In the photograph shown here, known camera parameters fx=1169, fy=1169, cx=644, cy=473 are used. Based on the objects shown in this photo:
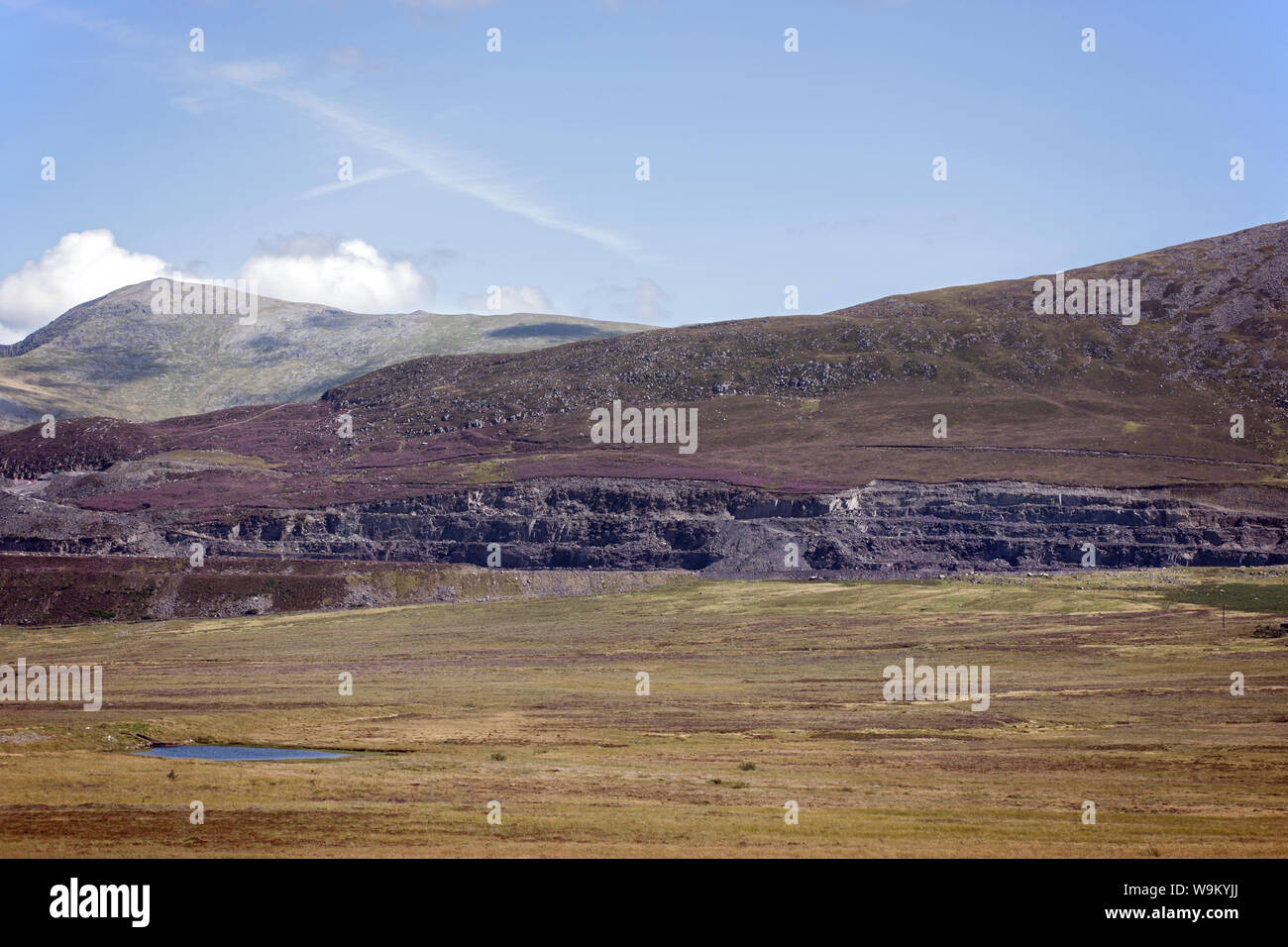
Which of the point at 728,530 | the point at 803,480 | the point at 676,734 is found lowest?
the point at 676,734

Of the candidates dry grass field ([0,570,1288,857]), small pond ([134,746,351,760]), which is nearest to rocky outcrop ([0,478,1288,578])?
dry grass field ([0,570,1288,857])

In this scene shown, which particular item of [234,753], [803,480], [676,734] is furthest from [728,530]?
[234,753]

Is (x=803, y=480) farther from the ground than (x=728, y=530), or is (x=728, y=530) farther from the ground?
(x=803, y=480)

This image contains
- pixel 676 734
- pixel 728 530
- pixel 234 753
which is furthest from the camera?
pixel 728 530

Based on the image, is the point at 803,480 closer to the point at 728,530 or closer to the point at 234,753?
the point at 728,530

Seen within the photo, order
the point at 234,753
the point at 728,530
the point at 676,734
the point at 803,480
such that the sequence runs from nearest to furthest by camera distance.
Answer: the point at 234,753 < the point at 676,734 < the point at 728,530 < the point at 803,480

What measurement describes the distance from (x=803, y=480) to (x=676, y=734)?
4061 inches

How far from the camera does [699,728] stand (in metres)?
57.6

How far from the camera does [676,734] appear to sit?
5591 cm

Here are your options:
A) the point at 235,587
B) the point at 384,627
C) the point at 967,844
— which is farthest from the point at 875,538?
the point at 967,844

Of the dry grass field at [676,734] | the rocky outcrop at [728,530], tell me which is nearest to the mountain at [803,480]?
the rocky outcrop at [728,530]

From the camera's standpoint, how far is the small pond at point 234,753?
169 ft
